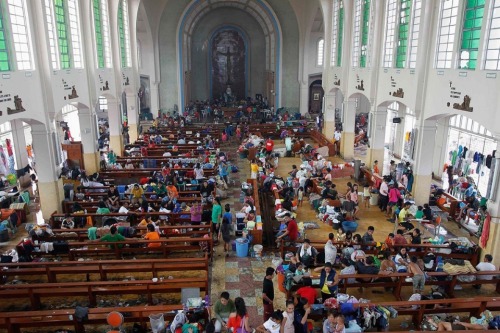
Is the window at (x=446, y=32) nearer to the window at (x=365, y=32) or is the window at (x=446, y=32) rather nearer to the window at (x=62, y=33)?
the window at (x=365, y=32)

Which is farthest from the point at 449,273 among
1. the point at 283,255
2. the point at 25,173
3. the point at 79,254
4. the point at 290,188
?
the point at 25,173

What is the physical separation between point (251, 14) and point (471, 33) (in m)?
30.6

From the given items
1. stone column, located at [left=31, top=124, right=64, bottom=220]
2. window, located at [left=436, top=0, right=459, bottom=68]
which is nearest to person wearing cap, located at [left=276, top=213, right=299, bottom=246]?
window, located at [left=436, top=0, right=459, bottom=68]

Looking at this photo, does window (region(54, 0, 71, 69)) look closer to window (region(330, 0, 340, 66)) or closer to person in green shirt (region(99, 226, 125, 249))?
person in green shirt (region(99, 226, 125, 249))

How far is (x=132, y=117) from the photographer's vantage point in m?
27.4

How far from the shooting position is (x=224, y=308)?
27.8ft

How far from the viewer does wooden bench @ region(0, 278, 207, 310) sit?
982cm

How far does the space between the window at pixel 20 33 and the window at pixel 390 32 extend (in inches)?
595

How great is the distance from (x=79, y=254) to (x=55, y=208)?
442 cm

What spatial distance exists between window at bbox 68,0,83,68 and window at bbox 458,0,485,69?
621 inches

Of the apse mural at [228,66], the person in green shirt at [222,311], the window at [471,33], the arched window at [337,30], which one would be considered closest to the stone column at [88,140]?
the person in green shirt at [222,311]

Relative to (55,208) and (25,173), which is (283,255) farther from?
(25,173)

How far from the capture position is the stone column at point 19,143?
19984mm

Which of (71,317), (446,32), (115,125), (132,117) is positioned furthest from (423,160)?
(132,117)
